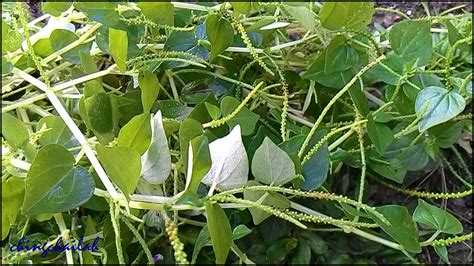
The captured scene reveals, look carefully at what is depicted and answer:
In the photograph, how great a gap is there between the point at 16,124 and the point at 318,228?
0.36m

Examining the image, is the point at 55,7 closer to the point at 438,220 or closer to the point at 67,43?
the point at 67,43

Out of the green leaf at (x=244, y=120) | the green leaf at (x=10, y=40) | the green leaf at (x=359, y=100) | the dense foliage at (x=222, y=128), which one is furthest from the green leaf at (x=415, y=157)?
the green leaf at (x=10, y=40)

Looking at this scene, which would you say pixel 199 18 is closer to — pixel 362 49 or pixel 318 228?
pixel 362 49

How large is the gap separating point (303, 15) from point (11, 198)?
0.31m

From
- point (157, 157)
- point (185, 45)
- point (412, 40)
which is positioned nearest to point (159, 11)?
point (185, 45)

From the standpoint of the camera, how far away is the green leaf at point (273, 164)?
493 millimetres

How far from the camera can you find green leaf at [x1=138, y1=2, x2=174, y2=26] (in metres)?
0.54

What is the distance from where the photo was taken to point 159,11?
1.78ft

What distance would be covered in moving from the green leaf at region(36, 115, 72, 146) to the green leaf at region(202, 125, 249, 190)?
145mm

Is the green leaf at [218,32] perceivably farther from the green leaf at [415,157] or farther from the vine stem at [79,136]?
the green leaf at [415,157]

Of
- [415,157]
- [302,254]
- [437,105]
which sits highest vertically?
[437,105]

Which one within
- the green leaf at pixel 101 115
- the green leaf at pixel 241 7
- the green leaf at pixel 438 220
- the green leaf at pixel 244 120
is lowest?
the green leaf at pixel 438 220

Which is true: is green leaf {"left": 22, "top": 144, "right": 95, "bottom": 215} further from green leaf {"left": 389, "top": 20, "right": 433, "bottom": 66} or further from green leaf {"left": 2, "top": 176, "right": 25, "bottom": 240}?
green leaf {"left": 389, "top": 20, "right": 433, "bottom": 66}

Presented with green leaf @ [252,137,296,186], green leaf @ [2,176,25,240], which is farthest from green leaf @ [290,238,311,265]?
green leaf @ [2,176,25,240]
